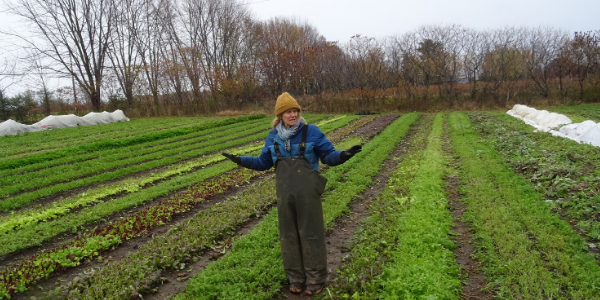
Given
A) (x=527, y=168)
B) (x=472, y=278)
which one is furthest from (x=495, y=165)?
(x=472, y=278)

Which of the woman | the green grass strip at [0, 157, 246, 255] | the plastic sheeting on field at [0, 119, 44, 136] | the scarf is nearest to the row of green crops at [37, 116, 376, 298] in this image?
the woman

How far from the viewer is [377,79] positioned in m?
36.5

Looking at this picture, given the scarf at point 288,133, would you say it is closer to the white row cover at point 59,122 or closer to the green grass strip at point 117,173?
the green grass strip at point 117,173

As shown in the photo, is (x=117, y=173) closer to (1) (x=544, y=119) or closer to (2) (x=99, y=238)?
(2) (x=99, y=238)

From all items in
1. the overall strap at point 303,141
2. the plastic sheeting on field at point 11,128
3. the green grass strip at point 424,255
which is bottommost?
the green grass strip at point 424,255

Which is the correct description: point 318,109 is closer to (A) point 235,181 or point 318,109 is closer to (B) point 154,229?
(A) point 235,181

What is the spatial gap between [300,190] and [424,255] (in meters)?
2.25

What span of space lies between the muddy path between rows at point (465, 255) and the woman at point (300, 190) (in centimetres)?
180

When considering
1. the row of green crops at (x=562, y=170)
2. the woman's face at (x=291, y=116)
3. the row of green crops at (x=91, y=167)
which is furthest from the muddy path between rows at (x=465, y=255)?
the row of green crops at (x=91, y=167)

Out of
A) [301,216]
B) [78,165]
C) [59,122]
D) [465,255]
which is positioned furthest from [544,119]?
[59,122]

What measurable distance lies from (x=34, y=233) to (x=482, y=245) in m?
8.04

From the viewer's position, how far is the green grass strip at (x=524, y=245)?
3.84 m

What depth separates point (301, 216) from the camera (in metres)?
3.84

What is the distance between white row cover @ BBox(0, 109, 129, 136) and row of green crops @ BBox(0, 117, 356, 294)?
22834 millimetres
